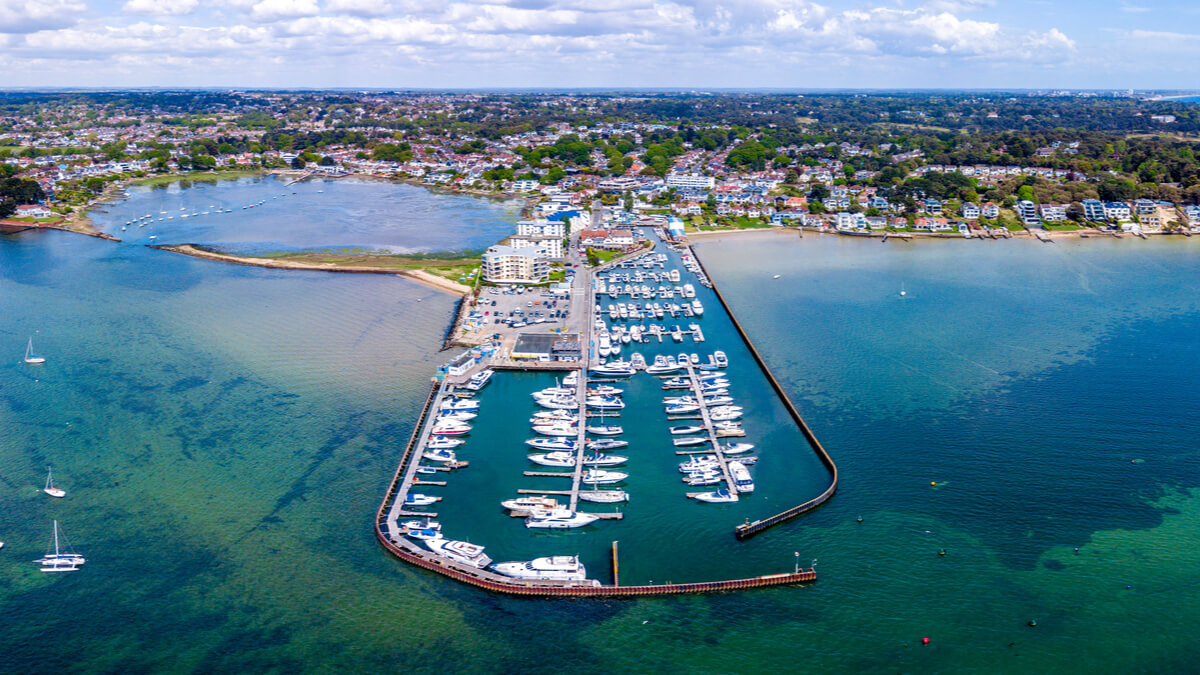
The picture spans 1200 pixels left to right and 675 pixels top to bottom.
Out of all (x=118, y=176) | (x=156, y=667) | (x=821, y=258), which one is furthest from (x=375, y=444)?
(x=118, y=176)

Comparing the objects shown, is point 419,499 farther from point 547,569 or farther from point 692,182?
point 692,182

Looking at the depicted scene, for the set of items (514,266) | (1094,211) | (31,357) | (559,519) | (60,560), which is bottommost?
(60,560)

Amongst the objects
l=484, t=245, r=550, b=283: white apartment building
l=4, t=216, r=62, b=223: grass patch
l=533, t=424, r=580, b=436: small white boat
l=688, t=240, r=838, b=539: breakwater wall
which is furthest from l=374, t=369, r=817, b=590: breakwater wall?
l=4, t=216, r=62, b=223: grass patch

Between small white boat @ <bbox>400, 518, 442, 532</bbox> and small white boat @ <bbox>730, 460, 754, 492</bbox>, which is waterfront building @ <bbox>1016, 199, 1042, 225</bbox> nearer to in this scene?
small white boat @ <bbox>730, 460, 754, 492</bbox>

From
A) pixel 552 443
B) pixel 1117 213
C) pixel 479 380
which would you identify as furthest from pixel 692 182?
pixel 552 443

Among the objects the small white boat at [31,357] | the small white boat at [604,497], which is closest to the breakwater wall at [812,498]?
the small white boat at [604,497]

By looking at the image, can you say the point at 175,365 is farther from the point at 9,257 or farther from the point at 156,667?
the point at 9,257
